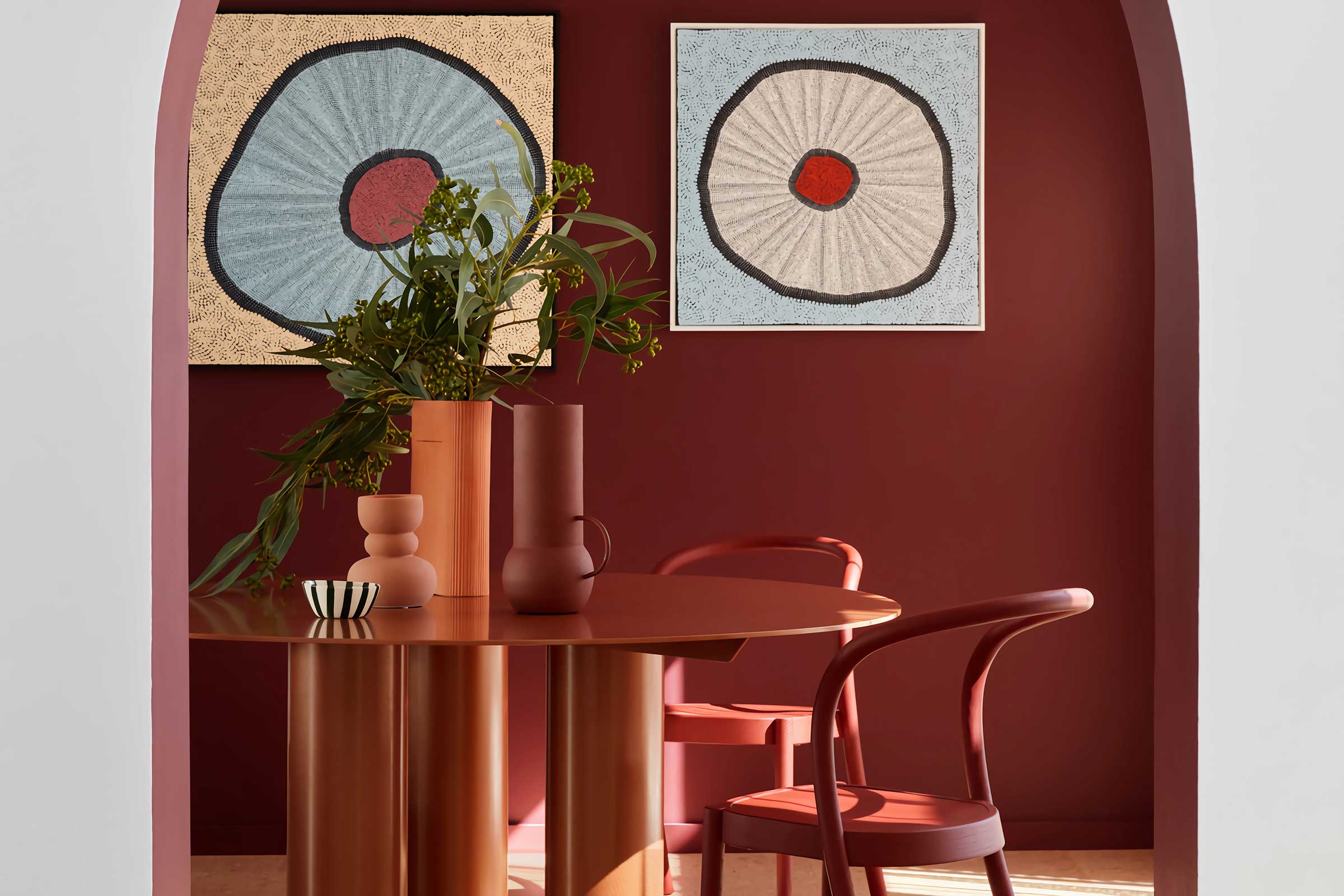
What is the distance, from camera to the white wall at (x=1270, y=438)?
1.20 meters

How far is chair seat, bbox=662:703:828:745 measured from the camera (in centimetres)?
243

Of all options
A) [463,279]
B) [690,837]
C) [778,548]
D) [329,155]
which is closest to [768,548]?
[778,548]

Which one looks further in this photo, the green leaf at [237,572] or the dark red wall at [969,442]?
the dark red wall at [969,442]

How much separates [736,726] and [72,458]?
1.63 m

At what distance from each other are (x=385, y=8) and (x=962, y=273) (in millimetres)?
1751

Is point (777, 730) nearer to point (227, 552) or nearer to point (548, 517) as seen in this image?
point (548, 517)

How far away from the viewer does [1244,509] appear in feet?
4.01

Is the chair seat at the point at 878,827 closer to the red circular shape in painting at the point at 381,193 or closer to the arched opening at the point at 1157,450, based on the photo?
the arched opening at the point at 1157,450

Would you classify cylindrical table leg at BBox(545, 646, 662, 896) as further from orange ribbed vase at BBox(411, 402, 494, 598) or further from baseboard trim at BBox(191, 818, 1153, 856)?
baseboard trim at BBox(191, 818, 1153, 856)

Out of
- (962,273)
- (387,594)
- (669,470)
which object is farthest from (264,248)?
(962,273)


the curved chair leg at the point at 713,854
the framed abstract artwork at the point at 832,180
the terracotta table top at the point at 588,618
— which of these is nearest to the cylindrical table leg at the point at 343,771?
the terracotta table top at the point at 588,618

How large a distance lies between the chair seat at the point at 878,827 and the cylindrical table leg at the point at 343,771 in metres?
0.55

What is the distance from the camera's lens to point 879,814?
1787 millimetres

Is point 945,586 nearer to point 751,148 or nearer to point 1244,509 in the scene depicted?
point 751,148
